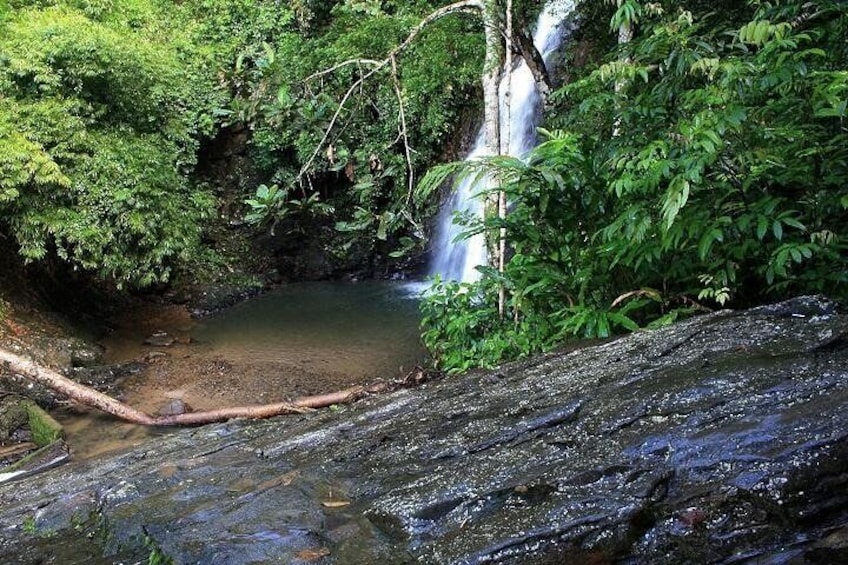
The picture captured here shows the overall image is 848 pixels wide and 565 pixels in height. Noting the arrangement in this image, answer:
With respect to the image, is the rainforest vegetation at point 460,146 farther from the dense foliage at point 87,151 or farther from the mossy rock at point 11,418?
the mossy rock at point 11,418

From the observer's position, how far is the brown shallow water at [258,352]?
261 inches

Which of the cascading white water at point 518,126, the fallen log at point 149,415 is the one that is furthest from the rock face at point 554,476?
the cascading white water at point 518,126

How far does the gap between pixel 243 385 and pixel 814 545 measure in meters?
6.20

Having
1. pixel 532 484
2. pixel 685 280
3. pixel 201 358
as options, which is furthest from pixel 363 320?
pixel 532 484

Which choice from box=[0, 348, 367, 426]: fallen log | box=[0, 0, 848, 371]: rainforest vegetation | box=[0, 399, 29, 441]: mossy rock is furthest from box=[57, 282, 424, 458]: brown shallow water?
box=[0, 0, 848, 371]: rainforest vegetation

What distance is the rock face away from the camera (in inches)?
70.7

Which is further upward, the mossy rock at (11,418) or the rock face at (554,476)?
the rock face at (554,476)

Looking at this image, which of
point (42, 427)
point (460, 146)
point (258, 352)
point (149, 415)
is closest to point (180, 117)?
point (460, 146)

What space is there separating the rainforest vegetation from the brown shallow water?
1.05 meters

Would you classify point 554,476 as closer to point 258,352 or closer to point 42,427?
point 42,427

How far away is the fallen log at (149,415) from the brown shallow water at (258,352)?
0.12m

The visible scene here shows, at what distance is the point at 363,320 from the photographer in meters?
9.52

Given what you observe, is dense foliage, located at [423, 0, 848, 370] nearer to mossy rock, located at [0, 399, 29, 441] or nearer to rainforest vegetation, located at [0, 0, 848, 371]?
rainforest vegetation, located at [0, 0, 848, 371]

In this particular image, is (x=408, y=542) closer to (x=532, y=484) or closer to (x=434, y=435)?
(x=532, y=484)
